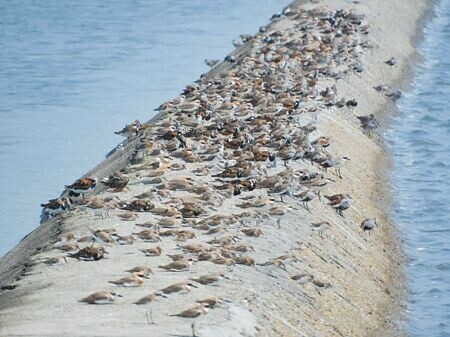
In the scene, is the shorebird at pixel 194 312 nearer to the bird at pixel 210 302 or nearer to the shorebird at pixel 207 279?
the bird at pixel 210 302

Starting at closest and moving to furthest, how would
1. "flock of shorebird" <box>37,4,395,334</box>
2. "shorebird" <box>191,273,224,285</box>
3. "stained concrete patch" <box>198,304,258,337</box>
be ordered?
"stained concrete patch" <box>198,304,258,337</box>
"shorebird" <box>191,273,224,285</box>
"flock of shorebird" <box>37,4,395,334</box>

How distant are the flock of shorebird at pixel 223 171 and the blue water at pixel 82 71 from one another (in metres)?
3.66

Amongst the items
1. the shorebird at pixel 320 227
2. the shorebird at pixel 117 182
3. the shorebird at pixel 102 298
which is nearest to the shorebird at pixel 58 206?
the shorebird at pixel 117 182

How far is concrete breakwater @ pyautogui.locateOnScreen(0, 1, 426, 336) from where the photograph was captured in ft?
60.0

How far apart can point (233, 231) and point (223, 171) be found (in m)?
4.77

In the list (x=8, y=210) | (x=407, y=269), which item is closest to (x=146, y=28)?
(x=8, y=210)

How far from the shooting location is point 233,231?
22.7m

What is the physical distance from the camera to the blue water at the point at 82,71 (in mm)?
36906

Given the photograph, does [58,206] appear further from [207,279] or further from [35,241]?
[207,279]

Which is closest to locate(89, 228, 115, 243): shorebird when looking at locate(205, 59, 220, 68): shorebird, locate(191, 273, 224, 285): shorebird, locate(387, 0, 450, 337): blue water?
locate(191, 273, 224, 285): shorebird

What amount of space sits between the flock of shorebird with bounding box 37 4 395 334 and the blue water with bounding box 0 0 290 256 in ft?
12.0

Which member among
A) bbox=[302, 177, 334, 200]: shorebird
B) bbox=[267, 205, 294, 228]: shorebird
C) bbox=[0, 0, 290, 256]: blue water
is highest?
bbox=[267, 205, 294, 228]: shorebird

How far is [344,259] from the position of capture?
24562 mm

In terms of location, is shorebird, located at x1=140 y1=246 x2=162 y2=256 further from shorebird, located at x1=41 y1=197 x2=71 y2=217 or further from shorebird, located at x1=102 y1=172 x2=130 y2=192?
shorebird, located at x1=41 y1=197 x2=71 y2=217
